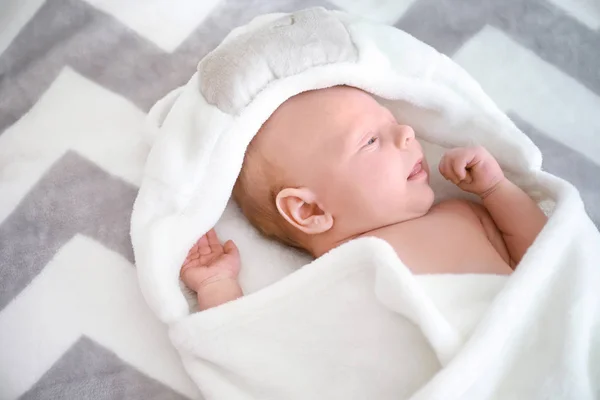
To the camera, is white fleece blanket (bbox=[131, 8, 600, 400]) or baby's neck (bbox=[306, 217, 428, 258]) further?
baby's neck (bbox=[306, 217, 428, 258])

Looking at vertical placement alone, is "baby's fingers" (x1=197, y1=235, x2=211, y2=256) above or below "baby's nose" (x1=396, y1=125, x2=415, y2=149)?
below

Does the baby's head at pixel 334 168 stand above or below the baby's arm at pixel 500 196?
below

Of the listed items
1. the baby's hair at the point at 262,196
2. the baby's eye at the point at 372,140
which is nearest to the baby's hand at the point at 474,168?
the baby's eye at the point at 372,140

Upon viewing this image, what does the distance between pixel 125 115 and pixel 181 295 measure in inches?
14.4

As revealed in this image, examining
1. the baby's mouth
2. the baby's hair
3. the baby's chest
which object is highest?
the baby's mouth

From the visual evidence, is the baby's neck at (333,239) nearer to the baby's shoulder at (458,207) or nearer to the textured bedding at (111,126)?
the baby's shoulder at (458,207)

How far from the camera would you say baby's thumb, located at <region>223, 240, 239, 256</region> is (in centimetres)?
106

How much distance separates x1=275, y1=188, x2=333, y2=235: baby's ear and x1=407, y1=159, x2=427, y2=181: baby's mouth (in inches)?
5.7

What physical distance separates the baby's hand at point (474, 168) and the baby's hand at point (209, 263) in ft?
1.23

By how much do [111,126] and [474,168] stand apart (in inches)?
24.7

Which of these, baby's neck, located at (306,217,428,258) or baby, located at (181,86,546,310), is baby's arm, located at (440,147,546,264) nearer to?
baby, located at (181,86,546,310)

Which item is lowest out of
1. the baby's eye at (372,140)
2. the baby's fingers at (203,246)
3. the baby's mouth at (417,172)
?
the baby's fingers at (203,246)

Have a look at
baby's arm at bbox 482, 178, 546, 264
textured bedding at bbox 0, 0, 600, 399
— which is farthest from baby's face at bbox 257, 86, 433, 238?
textured bedding at bbox 0, 0, 600, 399

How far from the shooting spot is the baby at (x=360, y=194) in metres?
0.99
